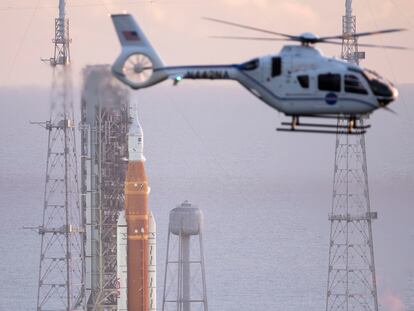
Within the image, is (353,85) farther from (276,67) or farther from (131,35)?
(131,35)

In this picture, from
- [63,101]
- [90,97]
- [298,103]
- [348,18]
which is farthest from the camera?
[348,18]

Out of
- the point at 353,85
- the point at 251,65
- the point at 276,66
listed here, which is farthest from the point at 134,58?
the point at 353,85

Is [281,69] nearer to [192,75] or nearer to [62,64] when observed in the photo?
[192,75]

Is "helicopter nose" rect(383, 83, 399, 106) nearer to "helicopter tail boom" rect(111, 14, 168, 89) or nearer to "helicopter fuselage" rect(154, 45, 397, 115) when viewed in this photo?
"helicopter fuselage" rect(154, 45, 397, 115)

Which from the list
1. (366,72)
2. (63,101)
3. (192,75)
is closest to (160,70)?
(192,75)

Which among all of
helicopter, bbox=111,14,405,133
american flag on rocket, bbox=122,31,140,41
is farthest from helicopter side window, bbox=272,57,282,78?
american flag on rocket, bbox=122,31,140,41

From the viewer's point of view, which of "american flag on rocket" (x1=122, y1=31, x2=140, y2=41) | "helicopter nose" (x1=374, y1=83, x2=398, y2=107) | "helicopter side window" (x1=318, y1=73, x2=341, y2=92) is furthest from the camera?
"american flag on rocket" (x1=122, y1=31, x2=140, y2=41)
